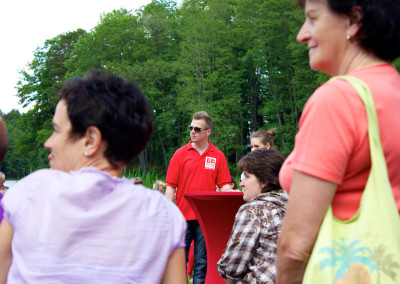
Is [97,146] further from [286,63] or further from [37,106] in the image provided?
[37,106]

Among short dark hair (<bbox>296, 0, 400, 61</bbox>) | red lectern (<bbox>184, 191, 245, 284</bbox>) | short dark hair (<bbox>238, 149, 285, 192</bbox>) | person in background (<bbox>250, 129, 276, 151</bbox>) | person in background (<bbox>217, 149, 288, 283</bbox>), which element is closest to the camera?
short dark hair (<bbox>296, 0, 400, 61</bbox>)

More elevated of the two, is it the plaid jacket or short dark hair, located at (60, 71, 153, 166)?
short dark hair, located at (60, 71, 153, 166)

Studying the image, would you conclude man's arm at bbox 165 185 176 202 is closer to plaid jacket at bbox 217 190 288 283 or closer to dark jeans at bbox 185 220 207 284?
dark jeans at bbox 185 220 207 284

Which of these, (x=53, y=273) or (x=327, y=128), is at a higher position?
(x=327, y=128)

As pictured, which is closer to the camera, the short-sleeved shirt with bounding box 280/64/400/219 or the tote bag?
the tote bag

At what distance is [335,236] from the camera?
5.01 feet

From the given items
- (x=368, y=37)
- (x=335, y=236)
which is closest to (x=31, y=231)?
(x=335, y=236)

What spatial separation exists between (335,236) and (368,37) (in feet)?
2.16

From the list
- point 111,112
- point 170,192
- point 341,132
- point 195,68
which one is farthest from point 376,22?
point 195,68

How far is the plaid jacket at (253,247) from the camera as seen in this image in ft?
11.5

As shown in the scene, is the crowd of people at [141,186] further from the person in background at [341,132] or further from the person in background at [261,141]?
the person in background at [261,141]

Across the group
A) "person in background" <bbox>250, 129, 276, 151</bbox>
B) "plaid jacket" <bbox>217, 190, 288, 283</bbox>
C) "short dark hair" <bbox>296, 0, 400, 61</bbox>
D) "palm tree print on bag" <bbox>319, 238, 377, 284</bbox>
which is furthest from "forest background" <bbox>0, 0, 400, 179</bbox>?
"palm tree print on bag" <bbox>319, 238, 377, 284</bbox>

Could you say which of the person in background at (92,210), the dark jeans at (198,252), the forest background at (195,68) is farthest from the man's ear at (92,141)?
the forest background at (195,68)

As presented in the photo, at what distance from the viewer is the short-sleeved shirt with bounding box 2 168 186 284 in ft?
5.20
